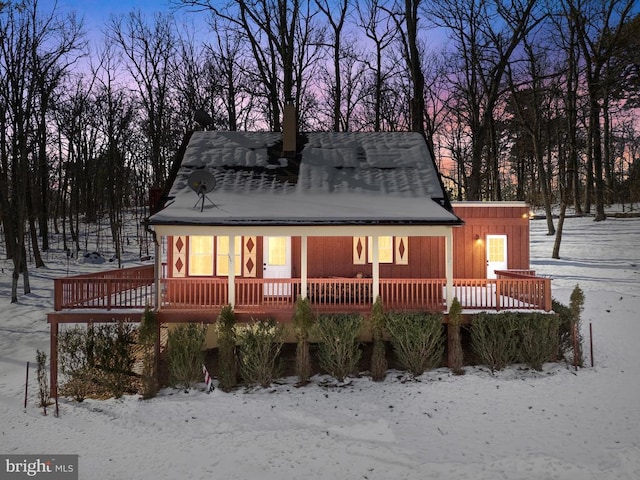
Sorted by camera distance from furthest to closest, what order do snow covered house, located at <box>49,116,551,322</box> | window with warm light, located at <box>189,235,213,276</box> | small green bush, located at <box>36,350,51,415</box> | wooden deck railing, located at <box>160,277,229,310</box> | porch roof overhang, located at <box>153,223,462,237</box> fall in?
window with warm light, located at <box>189,235,213,276</box>, wooden deck railing, located at <box>160,277,229,310</box>, snow covered house, located at <box>49,116,551,322</box>, porch roof overhang, located at <box>153,223,462,237</box>, small green bush, located at <box>36,350,51,415</box>

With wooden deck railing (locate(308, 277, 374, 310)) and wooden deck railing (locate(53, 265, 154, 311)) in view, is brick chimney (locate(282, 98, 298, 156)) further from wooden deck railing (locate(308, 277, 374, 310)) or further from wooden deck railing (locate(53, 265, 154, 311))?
wooden deck railing (locate(53, 265, 154, 311))

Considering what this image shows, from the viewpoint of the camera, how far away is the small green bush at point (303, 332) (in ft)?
33.3

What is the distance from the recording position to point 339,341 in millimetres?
10227

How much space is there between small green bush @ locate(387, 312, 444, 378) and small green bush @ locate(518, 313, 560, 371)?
6.83ft

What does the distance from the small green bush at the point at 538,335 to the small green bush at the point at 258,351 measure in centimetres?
608

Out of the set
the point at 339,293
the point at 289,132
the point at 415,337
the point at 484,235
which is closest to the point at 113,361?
the point at 339,293

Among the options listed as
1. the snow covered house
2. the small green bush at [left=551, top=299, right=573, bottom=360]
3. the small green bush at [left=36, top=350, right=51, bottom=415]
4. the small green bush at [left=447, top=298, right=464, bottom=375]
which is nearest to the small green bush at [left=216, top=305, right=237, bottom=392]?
the snow covered house

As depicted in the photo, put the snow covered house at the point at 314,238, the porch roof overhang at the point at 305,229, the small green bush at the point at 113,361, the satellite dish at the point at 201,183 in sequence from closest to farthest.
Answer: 1. the small green bush at the point at 113,361
2. the porch roof overhang at the point at 305,229
3. the snow covered house at the point at 314,238
4. the satellite dish at the point at 201,183

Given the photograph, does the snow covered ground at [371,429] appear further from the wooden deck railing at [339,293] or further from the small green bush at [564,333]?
the wooden deck railing at [339,293]

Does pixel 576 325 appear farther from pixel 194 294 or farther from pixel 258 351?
pixel 194 294

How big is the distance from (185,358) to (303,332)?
9.60 ft

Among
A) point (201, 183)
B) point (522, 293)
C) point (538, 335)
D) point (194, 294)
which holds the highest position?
point (201, 183)

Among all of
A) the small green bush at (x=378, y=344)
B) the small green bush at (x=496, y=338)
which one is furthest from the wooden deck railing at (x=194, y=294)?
the small green bush at (x=496, y=338)

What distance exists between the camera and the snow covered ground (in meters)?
6.88
